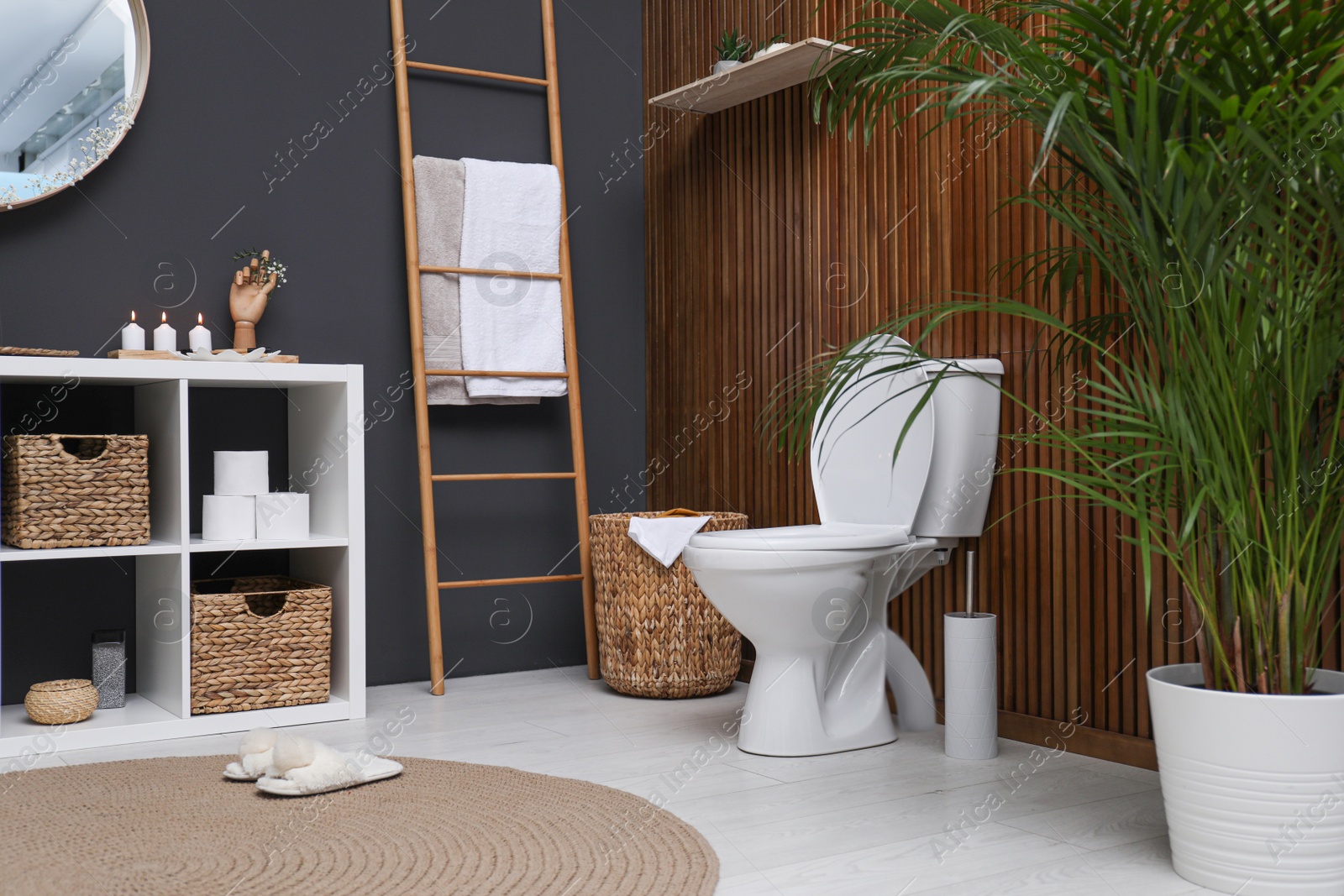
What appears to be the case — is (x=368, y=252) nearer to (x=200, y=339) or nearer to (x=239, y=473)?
(x=200, y=339)

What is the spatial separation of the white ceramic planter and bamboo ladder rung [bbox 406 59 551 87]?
247cm

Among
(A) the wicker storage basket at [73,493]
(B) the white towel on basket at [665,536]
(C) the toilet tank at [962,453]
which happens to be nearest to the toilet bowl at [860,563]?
(C) the toilet tank at [962,453]

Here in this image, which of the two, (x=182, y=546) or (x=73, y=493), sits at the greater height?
(x=73, y=493)

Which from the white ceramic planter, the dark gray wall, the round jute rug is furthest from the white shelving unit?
the white ceramic planter

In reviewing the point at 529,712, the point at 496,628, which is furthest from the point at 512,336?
the point at 529,712

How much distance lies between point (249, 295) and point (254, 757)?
123 centimetres

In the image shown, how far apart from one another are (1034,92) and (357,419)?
1.73m

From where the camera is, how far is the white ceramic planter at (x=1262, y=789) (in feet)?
4.84

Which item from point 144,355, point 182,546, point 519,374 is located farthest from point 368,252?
point 182,546

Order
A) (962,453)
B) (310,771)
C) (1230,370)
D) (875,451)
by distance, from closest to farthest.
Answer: (1230,370)
(310,771)
(962,453)
(875,451)

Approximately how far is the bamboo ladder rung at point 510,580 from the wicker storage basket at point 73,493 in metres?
0.82

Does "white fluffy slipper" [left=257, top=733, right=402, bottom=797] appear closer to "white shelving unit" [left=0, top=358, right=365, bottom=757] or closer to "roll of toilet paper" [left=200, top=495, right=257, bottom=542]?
"white shelving unit" [left=0, top=358, right=365, bottom=757]

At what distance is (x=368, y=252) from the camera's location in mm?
3137

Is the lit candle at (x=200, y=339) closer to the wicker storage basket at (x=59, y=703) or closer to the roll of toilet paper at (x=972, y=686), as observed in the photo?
the wicker storage basket at (x=59, y=703)
